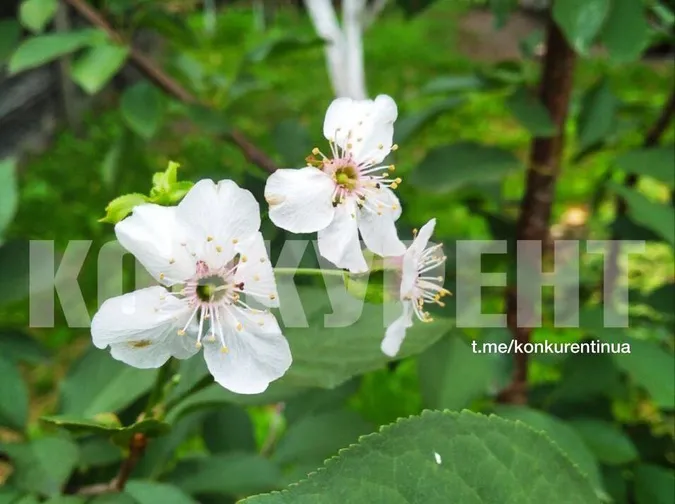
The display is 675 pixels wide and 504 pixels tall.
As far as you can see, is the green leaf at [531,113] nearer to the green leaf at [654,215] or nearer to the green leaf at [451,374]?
the green leaf at [654,215]

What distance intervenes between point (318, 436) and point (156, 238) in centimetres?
40

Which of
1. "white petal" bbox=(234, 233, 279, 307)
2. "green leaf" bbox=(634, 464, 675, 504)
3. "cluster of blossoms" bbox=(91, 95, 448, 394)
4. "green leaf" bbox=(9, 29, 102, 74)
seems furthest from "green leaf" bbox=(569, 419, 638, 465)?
"green leaf" bbox=(9, 29, 102, 74)

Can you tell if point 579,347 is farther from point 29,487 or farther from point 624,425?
point 29,487

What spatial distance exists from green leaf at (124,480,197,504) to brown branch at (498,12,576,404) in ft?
1.65

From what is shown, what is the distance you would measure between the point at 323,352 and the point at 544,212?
49 cm

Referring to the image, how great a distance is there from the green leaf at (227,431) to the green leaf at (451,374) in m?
0.24

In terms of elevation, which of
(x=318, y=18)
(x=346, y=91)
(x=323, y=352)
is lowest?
(x=323, y=352)

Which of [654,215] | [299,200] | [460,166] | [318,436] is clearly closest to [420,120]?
[460,166]

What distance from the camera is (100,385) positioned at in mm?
743

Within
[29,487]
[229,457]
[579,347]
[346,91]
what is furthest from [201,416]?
[346,91]

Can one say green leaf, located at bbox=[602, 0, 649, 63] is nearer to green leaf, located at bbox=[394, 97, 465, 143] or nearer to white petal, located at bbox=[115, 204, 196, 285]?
green leaf, located at bbox=[394, 97, 465, 143]

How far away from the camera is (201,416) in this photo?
0.82 metres

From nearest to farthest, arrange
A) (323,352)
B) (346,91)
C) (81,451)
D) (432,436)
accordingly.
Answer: (432,436), (323,352), (81,451), (346,91)

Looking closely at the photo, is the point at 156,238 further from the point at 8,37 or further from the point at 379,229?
the point at 8,37
